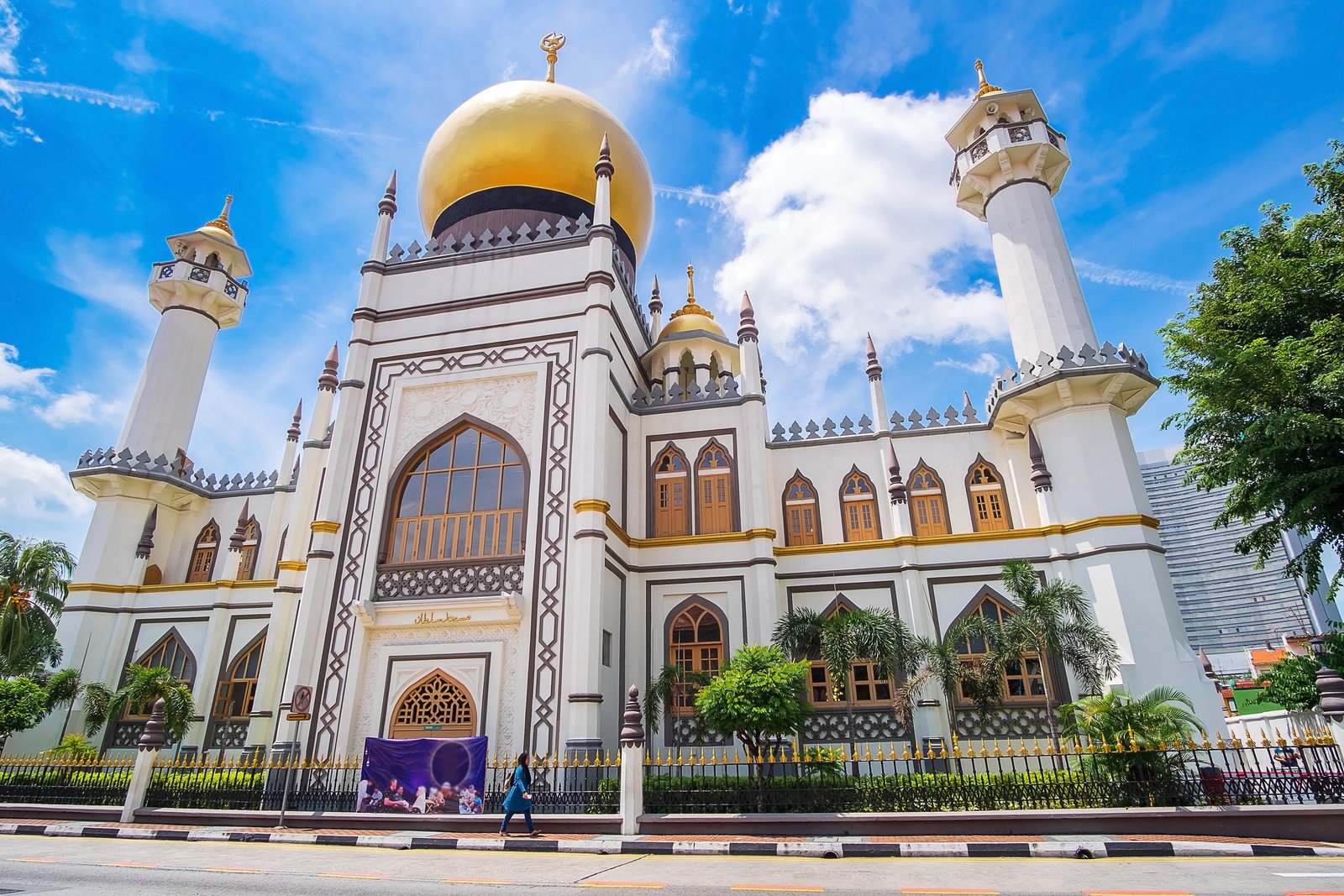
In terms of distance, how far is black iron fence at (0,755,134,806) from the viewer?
38.7 feet

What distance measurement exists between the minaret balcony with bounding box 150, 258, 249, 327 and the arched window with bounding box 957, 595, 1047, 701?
23354mm

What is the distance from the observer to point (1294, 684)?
57.5 feet

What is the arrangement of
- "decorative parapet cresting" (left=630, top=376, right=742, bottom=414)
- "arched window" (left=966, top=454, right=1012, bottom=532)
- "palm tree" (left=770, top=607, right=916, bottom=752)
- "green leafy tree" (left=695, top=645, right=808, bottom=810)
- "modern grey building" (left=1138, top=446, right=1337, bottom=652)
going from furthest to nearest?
"modern grey building" (left=1138, top=446, right=1337, bottom=652)
"decorative parapet cresting" (left=630, top=376, right=742, bottom=414)
"arched window" (left=966, top=454, right=1012, bottom=532)
"palm tree" (left=770, top=607, right=916, bottom=752)
"green leafy tree" (left=695, top=645, right=808, bottom=810)

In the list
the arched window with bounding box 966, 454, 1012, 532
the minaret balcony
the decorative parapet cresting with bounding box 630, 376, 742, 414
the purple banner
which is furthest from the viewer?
the minaret balcony

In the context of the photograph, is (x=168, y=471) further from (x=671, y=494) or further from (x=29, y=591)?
(x=671, y=494)

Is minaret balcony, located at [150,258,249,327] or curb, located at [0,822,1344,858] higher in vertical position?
minaret balcony, located at [150,258,249,327]

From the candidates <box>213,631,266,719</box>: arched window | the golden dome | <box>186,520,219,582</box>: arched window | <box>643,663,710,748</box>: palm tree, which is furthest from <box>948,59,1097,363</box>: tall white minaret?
<box>186,520,219,582</box>: arched window

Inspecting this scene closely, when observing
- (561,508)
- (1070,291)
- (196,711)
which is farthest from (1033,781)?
(196,711)

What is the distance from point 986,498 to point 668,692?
821cm

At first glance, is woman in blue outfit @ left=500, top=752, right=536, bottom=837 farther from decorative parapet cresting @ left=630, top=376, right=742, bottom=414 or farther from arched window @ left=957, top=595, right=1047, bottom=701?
decorative parapet cresting @ left=630, top=376, right=742, bottom=414

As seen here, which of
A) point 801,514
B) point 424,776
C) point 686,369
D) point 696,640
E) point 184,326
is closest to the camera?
point 424,776

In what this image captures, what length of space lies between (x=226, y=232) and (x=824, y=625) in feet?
74.6

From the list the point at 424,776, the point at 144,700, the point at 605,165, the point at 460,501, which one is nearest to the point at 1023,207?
the point at 605,165

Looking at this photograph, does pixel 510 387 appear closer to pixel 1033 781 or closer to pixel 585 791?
pixel 585 791
